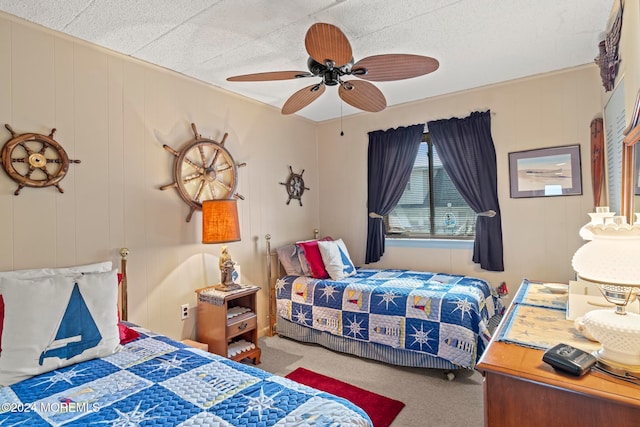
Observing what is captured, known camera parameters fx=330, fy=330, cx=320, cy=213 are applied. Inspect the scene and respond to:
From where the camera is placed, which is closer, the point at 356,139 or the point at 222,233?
the point at 222,233

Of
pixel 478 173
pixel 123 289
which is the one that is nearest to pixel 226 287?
pixel 123 289

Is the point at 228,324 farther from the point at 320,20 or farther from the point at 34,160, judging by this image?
the point at 320,20

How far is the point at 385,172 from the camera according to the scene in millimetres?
4082

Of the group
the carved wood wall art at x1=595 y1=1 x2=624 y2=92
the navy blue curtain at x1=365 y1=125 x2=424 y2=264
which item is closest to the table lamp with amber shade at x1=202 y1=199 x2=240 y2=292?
the navy blue curtain at x1=365 y1=125 x2=424 y2=264

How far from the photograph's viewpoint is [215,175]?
3162mm

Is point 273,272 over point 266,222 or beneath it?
beneath

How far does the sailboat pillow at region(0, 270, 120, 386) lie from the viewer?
1534 mm

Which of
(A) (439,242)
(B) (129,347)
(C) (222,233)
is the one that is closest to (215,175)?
(C) (222,233)

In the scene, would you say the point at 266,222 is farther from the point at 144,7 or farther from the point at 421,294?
the point at 144,7

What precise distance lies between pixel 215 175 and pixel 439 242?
253 centimetres

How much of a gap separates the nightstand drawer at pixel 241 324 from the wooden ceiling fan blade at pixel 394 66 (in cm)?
219

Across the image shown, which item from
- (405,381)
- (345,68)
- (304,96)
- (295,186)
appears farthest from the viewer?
(295,186)

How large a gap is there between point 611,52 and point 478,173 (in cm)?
150

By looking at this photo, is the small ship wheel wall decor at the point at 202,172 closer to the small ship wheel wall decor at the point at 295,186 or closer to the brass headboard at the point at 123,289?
the brass headboard at the point at 123,289
